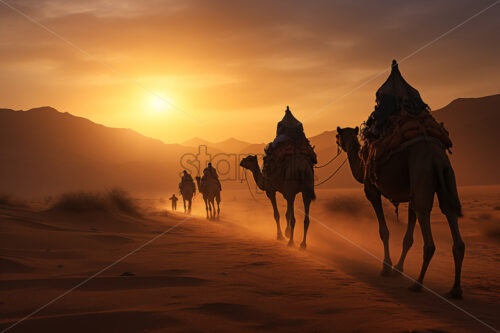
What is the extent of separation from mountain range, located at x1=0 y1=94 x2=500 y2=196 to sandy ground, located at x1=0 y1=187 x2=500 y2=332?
78.4m

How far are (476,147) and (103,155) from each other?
413 feet

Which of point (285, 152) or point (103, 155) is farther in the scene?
point (103, 155)

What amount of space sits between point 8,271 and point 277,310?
4.32 meters

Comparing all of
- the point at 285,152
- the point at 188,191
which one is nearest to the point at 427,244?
the point at 285,152

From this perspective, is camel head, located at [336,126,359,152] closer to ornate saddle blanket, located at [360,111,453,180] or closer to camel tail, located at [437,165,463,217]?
ornate saddle blanket, located at [360,111,453,180]

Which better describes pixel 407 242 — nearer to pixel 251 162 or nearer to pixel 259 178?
pixel 259 178

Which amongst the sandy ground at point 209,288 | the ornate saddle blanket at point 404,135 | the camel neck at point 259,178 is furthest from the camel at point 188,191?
the ornate saddle blanket at point 404,135

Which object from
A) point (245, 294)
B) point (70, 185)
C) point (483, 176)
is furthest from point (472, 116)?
point (245, 294)

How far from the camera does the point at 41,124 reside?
149 meters

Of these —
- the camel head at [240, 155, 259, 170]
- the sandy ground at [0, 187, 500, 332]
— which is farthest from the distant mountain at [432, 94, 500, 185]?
the sandy ground at [0, 187, 500, 332]

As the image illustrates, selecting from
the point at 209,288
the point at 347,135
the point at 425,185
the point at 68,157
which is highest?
the point at 68,157

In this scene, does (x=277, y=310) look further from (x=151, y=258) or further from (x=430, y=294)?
(x=151, y=258)

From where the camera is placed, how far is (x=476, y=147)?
103938mm

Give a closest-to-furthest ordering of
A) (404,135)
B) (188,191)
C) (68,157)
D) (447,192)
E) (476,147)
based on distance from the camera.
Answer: (447,192), (404,135), (188,191), (476,147), (68,157)
